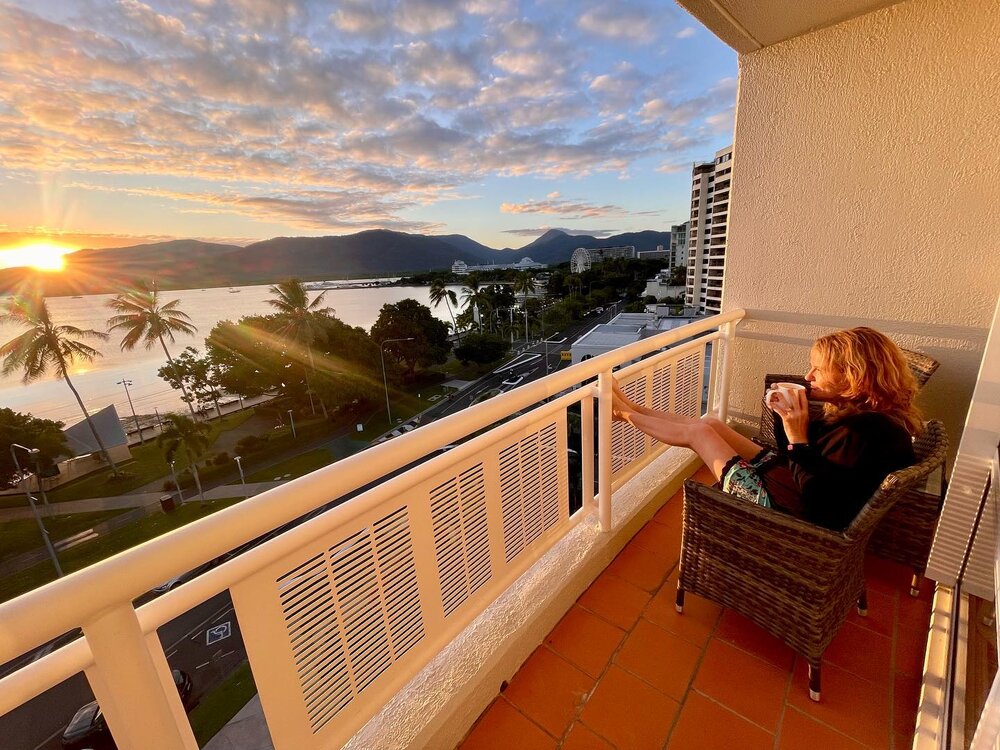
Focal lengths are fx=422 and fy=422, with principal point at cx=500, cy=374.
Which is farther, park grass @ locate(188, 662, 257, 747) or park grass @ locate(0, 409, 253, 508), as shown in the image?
park grass @ locate(0, 409, 253, 508)

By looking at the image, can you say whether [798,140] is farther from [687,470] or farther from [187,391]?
[187,391]

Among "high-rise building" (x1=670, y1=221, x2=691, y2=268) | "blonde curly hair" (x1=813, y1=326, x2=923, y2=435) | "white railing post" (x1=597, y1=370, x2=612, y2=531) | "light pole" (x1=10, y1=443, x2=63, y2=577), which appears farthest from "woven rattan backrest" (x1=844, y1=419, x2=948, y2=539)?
"high-rise building" (x1=670, y1=221, x2=691, y2=268)

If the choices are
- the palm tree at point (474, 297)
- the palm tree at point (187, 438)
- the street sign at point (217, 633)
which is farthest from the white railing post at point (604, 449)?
the palm tree at point (474, 297)

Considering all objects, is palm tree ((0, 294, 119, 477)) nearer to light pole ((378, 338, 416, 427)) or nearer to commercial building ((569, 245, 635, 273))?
light pole ((378, 338, 416, 427))

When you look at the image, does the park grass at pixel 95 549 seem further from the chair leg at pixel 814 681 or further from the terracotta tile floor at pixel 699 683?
the chair leg at pixel 814 681

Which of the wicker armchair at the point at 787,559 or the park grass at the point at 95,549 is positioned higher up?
the wicker armchair at the point at 787,559

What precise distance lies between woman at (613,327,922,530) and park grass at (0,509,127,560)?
91.0 feet

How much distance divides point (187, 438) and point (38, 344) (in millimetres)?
7900

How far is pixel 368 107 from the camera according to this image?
85.6 feet

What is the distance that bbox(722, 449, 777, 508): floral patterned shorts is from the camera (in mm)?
1616

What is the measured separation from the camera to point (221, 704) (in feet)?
33.6

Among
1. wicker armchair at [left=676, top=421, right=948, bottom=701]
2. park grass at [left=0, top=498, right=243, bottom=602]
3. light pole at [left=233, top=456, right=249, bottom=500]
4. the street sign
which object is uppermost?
wicker armchair at [left=676, top=421, right=948, bottom=701]

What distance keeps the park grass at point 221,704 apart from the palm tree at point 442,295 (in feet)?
117

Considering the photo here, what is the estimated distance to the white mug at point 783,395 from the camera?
161 cm
